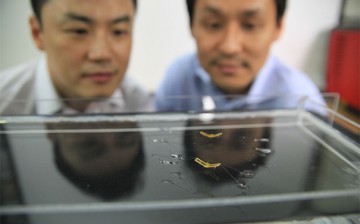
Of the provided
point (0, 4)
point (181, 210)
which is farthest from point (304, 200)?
point (0, 4)

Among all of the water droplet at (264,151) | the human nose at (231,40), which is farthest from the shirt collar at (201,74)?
the water droplet at (264,151)

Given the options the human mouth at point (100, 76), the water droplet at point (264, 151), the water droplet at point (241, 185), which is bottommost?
the water droplet at point (241, 185)

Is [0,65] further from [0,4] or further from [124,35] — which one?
[124,35]

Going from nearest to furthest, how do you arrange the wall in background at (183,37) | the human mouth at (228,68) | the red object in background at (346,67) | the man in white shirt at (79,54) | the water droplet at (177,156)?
the water droplet at (177,156) → the man in white shirt at (79,54) → the human mouth at (228,68) → the wall in background at (183,37) → the red object in background at (346,67)

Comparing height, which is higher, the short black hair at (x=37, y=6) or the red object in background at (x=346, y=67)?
the short black hair at (x=37, y=6)

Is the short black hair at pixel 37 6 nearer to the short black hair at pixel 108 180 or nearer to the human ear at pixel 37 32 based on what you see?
the human ear at pixel 37 32
